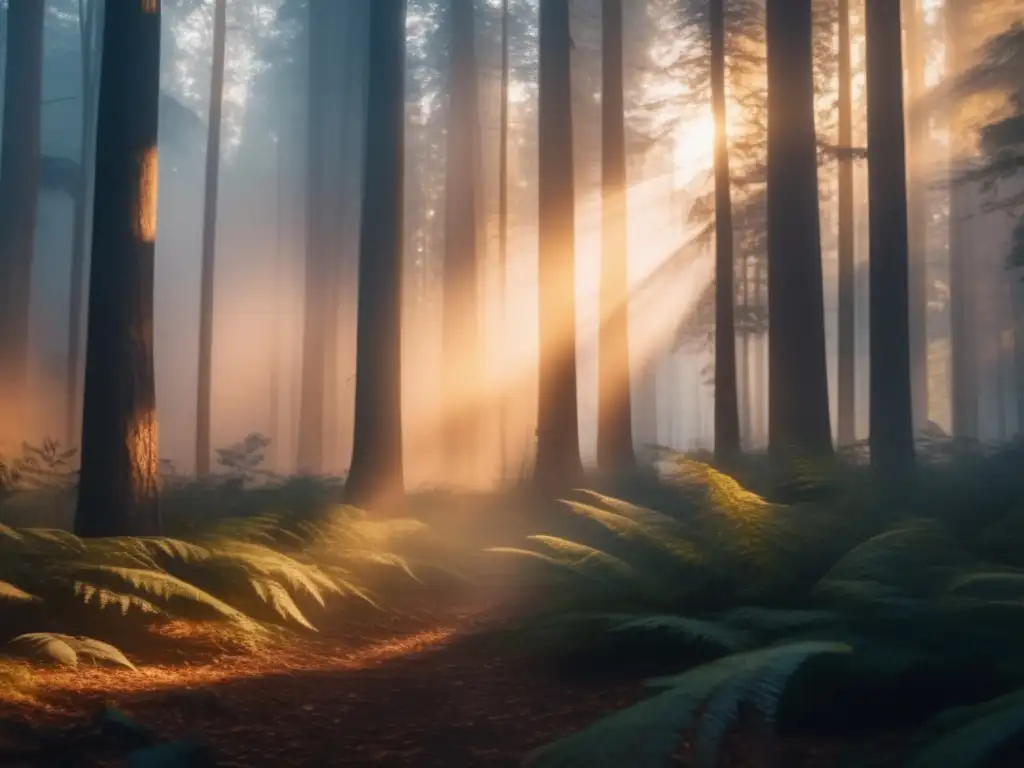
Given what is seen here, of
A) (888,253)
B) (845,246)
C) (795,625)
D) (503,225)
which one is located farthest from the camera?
(503,225)

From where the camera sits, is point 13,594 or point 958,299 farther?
point 958,299

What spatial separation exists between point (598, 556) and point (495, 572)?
5279mm

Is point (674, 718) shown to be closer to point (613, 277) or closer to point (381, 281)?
point (381, 281)

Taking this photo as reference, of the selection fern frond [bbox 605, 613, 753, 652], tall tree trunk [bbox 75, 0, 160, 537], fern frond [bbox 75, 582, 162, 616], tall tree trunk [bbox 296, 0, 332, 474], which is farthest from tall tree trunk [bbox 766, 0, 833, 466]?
tall tree trunk [bbox 296, 0, 332, 474]

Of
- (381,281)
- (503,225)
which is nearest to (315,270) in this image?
(503,225)

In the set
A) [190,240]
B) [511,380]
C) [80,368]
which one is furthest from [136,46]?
[190,240]

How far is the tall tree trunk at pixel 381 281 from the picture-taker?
13.7 metres

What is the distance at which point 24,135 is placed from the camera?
64.2 ft

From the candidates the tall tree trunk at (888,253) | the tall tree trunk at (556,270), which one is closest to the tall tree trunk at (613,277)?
the tall tree trunk at (556,270)

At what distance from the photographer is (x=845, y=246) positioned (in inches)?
859

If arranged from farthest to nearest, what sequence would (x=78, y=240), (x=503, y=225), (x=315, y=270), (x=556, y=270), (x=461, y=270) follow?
(x=315, y=270)
(x=78, y=240)
(x=461, y=270)
(x=503, y=225)
(x=556, y=270)

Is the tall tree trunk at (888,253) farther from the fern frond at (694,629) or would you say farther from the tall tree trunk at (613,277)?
the fern frond at (694,629)

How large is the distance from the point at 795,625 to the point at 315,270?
78.7 ft

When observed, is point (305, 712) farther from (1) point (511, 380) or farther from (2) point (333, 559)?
(1) point (511, 380)
